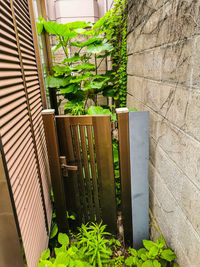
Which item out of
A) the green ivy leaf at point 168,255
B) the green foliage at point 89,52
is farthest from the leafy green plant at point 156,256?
the green foliage at point 89,52

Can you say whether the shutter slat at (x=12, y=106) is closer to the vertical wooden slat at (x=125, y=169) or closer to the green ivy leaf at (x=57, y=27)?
the vertical wooden slat at (x=125, y=169)

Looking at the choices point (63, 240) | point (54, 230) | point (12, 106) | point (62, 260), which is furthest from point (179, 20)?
point (54, 230)

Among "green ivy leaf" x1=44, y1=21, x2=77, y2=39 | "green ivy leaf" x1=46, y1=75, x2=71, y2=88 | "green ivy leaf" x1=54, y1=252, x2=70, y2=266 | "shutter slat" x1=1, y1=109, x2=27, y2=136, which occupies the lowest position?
"green ivy leaf" x1=54, y1=252, x2=70, y2=266

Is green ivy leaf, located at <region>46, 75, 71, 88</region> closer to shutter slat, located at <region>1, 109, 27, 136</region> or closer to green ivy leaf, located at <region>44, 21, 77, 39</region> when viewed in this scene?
green ivy leaf, located at <region>44, 21, 77, 39</region>

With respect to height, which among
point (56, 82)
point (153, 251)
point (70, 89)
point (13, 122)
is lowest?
point (153, 251)

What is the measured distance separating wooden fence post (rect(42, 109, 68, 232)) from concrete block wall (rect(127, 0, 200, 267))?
0.92 metres

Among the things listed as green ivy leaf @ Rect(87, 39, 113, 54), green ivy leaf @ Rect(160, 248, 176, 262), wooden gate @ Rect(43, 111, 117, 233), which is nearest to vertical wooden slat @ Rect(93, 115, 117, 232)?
wooden gate @ Rect(43, 111, 117, 233)

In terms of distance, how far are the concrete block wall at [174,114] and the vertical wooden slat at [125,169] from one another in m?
0.25

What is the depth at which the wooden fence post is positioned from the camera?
164cm

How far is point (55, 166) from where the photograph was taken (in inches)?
70.0

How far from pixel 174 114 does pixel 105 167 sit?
0.86m

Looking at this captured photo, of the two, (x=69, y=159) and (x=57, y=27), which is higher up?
(x=57, y=27)

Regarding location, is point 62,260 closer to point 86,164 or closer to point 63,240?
point 63,240

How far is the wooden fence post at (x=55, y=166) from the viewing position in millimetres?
1637
